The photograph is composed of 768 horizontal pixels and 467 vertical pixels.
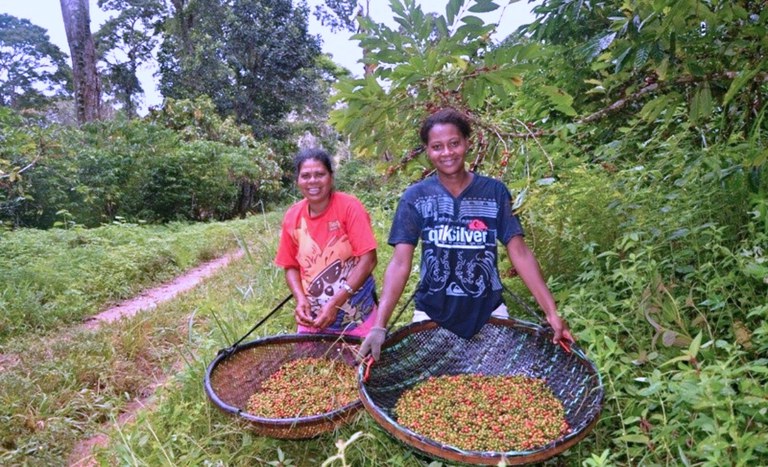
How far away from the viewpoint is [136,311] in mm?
4426

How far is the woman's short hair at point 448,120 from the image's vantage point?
1969 millimetres

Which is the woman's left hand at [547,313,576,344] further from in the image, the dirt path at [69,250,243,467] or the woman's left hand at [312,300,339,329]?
the dirt path at [69,250,243,467]

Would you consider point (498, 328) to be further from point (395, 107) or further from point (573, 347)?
point (395, 107)

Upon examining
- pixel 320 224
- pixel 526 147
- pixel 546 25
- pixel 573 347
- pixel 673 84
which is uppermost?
pixel 546 25

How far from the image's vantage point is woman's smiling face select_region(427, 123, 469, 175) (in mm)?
1959

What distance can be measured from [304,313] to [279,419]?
699 millimetres

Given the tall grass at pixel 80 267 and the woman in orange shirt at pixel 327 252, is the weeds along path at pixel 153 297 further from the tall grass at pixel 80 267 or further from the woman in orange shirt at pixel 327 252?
the woman in orange shirt at pixel 327 252

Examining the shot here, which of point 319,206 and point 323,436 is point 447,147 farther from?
point 323,436

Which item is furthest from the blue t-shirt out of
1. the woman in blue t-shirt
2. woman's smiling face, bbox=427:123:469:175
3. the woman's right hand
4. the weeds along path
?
the weeds along path

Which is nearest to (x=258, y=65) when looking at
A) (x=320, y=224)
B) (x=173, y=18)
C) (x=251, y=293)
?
(x=173, y=18)

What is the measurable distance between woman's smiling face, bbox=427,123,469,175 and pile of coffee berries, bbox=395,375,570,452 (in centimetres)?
83

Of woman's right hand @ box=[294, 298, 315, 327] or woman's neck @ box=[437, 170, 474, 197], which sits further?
woman's right hand @ box=[294, 298, 315, 327]

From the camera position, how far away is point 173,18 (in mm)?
15367

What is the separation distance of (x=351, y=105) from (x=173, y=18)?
15645 millimetres
